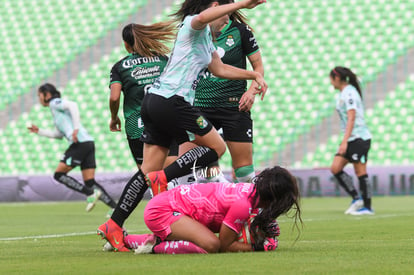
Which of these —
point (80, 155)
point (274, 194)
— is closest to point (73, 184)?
point (80, 155)

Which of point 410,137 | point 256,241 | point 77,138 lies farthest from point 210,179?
point 410,137

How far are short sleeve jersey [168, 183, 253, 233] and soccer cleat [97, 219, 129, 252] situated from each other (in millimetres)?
599

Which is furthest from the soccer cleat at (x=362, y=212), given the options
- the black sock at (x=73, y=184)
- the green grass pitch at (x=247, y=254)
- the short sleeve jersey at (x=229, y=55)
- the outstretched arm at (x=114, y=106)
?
the outstretched arm at (x=114, y=106)

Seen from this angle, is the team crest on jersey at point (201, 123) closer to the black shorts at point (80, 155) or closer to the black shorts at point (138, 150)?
the black shorts at point (138, 150)

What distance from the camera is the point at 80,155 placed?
13383 mm

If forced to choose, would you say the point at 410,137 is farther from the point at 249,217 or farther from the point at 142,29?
the point at 249,217

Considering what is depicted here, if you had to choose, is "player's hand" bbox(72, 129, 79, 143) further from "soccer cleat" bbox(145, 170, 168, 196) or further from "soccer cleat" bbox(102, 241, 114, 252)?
"soccer cleat" bbox(145, 170, 168, 196)

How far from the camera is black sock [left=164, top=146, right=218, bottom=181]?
5895 mm

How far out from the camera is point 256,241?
573 centimetres

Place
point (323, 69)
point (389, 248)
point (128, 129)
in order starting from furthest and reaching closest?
point (323, 69) → point (128, 129) → point (389, 248)

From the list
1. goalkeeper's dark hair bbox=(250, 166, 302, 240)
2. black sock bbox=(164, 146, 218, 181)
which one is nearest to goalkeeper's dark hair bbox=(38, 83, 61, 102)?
black sock bbox=(164, 146, 218, 181)

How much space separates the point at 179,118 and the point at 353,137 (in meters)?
6.79

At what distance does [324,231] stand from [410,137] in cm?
1156

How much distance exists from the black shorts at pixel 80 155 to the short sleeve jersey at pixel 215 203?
7735 millimetres
